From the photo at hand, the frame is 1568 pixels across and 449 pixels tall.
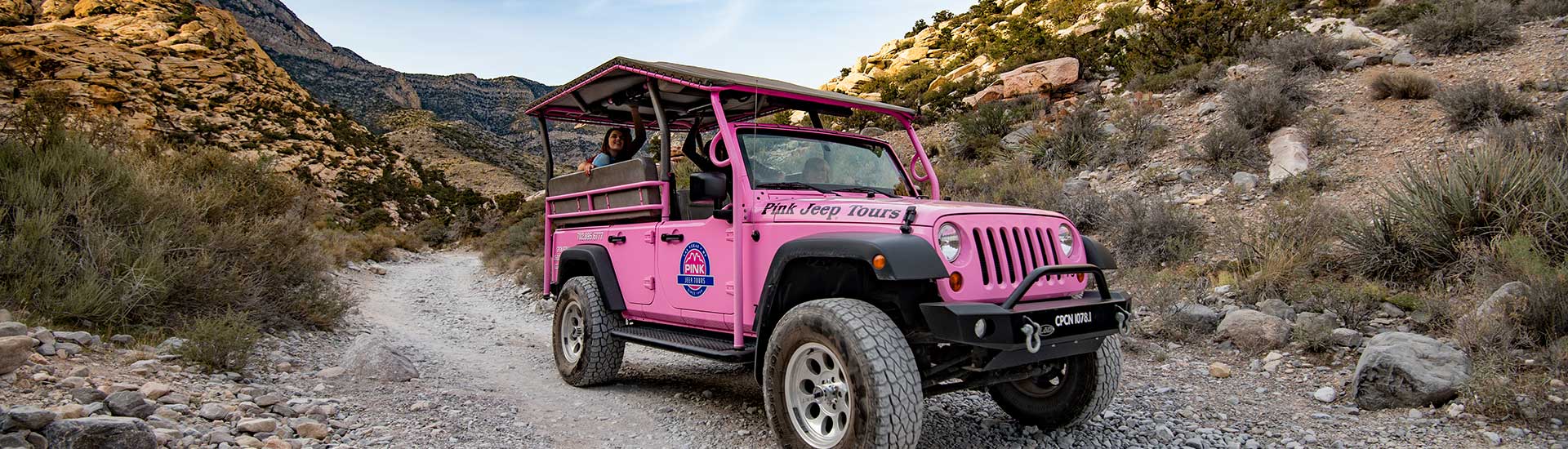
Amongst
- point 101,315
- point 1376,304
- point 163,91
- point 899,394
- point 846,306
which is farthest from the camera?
point 163,91

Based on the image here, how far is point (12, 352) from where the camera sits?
3.37 meters

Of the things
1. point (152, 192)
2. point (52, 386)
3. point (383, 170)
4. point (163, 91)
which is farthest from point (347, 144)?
point (52, 386)

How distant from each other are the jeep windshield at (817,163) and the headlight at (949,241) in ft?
4.17

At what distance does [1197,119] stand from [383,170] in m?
33.2

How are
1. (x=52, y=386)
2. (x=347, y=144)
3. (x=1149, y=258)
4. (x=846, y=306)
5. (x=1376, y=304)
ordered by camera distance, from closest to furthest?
(x=846, y=306), (x=52, y=386), (x=1376, y=304), (x=1149, y=258), (x=347, y=144)

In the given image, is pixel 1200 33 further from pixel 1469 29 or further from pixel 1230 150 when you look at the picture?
pixel 1230 150

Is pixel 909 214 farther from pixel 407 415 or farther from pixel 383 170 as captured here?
pixel 383 170

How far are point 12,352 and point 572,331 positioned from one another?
10.1 ft

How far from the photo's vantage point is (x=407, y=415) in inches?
166

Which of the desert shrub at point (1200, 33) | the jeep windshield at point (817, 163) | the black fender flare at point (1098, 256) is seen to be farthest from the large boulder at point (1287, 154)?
the jeep windshield at point (817, 163)

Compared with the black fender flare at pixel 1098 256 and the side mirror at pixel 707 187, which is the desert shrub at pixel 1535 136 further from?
the side mirror at pixel 707 187

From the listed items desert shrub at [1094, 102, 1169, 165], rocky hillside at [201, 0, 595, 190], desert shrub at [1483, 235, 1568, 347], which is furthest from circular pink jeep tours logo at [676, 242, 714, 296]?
rocky hillside at [201, 0, 595, 190]

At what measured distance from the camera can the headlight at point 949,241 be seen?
10.5 ft

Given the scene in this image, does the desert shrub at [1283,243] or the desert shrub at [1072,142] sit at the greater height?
the desert shrub at [1072,142]
